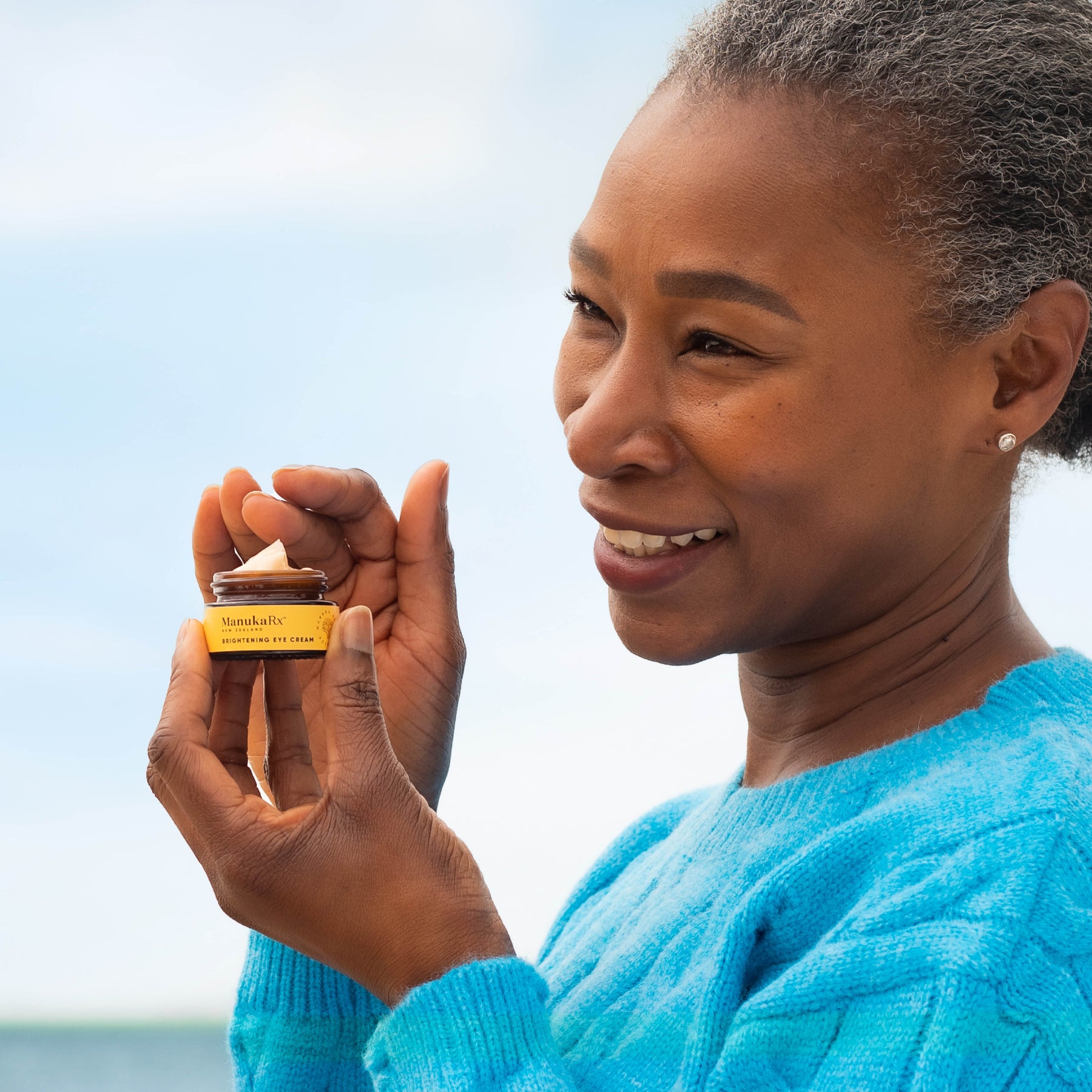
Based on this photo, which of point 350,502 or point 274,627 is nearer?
point 274,627

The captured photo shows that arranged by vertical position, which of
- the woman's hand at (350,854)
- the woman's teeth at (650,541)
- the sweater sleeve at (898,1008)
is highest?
the woman's teeth at (650,541)

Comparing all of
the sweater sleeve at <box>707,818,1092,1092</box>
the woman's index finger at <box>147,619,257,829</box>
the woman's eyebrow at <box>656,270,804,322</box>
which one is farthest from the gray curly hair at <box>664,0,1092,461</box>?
the woman's index finger at <box>147,619,257,829</box>

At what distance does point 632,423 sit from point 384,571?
1.71ft

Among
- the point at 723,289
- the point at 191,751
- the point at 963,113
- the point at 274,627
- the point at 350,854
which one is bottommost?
the point at 350,854

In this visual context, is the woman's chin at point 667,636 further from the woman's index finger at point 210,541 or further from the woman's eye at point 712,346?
the woman's index finger at point 210,541

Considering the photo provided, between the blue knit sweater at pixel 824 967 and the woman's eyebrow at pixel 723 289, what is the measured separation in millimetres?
425

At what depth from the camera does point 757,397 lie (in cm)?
119

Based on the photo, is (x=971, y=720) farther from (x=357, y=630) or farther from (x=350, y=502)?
(x=350, y=502)

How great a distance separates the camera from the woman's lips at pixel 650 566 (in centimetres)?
127

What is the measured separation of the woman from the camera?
1.16m

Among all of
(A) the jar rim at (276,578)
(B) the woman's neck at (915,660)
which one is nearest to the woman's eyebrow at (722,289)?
(B) the woman's neck at (915,660)

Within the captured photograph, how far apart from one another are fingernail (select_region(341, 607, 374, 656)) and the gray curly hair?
1.91 feet

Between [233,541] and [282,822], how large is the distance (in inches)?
20.0

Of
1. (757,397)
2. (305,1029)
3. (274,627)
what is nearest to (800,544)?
(757,397)
